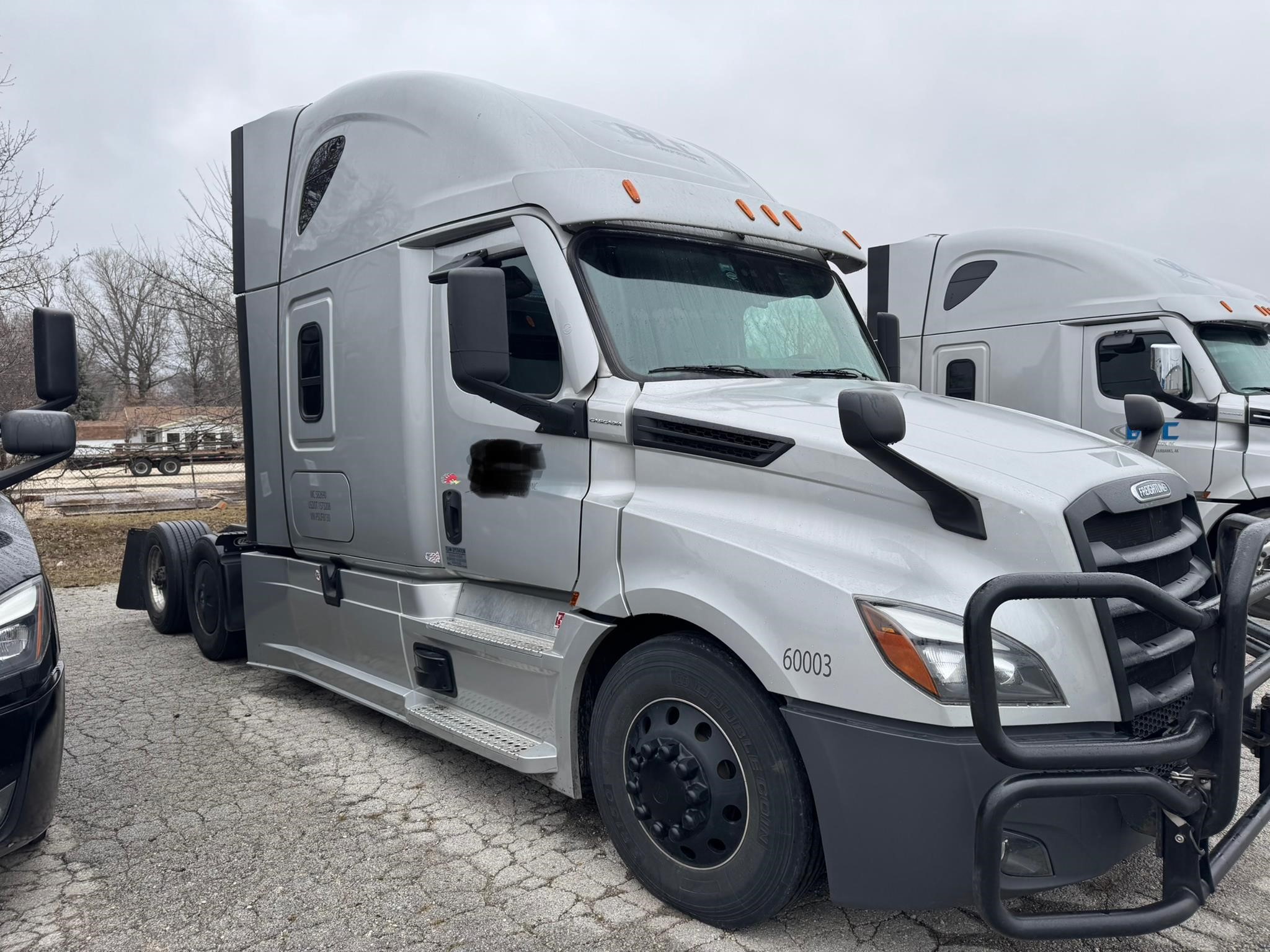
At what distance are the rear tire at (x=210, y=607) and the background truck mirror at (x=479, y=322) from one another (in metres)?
3.97

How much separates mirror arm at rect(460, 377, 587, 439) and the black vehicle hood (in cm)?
166

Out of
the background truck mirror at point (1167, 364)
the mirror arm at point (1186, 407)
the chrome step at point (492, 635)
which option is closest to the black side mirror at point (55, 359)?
the chrome step at point (492, 635)

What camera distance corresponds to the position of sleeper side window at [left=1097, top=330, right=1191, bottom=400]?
8258 mm

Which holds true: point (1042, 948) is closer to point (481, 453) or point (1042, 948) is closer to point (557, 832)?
point (557, 832)

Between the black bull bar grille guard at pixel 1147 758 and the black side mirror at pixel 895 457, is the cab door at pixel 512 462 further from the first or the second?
the black bull bar grille guard at pixel 1147 758

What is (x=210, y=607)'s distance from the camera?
6.80 m

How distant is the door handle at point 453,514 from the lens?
4.24 meters

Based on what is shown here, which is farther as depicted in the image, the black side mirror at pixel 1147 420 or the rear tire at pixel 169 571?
the rear tire at pixel 169 571

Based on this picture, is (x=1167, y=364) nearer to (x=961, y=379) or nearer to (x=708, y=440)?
(x=961, y=379)

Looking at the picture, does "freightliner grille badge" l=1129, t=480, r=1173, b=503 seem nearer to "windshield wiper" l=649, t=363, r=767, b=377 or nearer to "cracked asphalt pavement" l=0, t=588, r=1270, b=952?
"cracked asphalt pavement" l=0, t=588, r=1270, b=952

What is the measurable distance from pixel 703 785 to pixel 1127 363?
7058 mm

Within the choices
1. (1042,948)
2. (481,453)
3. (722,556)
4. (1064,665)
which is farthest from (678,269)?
(1042,948)

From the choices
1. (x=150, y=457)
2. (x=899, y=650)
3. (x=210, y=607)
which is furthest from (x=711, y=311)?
(x=150, y=457)

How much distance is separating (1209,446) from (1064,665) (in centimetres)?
648
